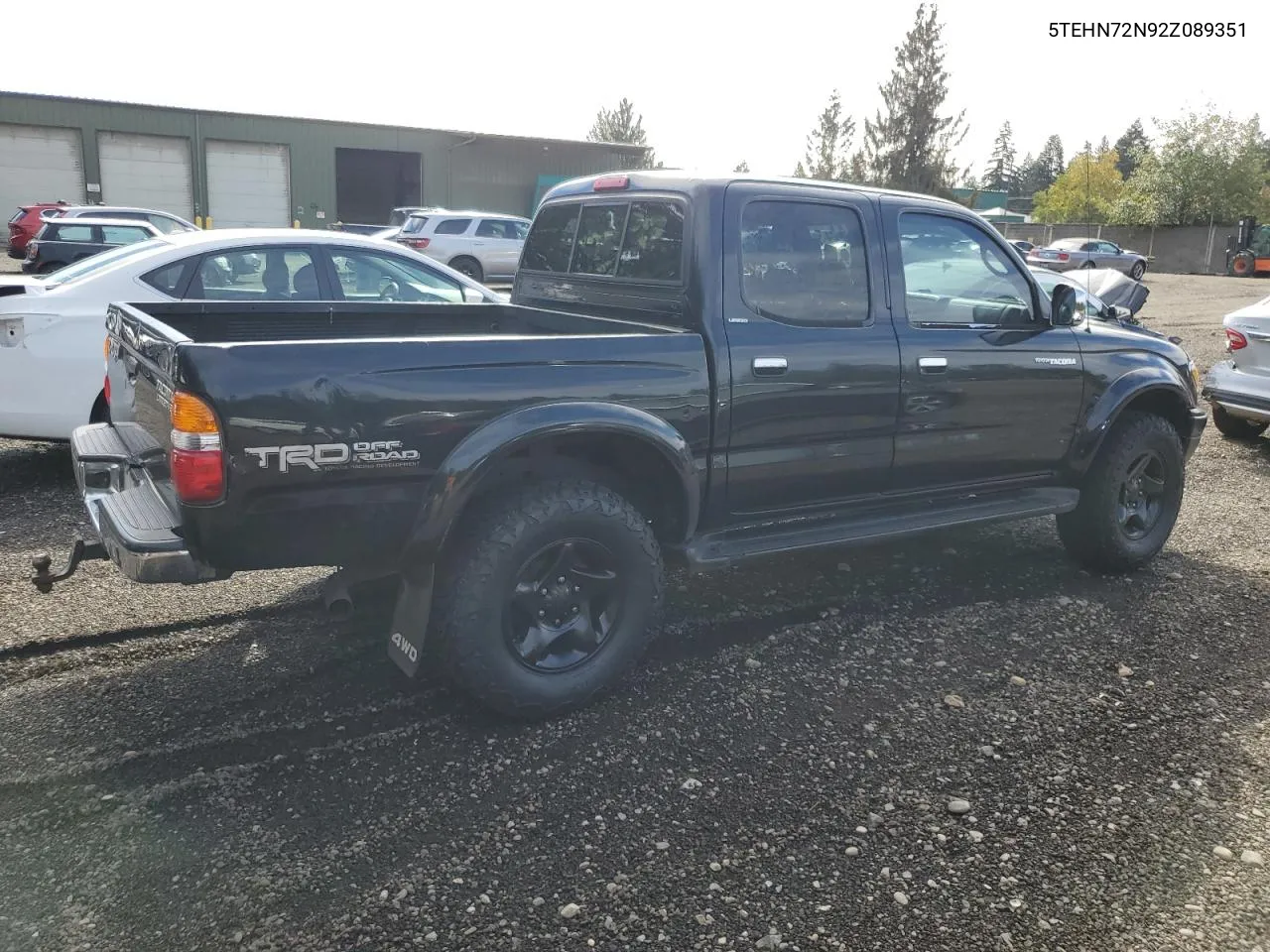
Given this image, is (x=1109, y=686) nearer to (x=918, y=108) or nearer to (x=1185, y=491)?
(x=1185, y=491)

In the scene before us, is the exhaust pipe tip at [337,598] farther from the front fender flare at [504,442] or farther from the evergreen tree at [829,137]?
the evergreen tree at [829,137]

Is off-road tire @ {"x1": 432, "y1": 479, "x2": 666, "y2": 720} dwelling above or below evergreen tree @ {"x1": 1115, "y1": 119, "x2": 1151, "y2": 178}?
below

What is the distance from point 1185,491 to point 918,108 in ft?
163

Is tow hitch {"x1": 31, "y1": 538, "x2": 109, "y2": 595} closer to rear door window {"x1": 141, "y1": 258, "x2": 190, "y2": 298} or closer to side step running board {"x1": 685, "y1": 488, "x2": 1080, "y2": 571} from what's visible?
side step running board {"x1": 685, "y1": 488, "x2": 1080, "y2": 571}

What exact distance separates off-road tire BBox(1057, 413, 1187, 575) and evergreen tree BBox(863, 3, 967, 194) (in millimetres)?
49638

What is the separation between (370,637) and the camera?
4379 millimetres

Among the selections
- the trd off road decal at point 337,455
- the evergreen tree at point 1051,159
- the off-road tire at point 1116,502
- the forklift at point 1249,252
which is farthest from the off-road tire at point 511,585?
the evergreen tree at point 1051,159

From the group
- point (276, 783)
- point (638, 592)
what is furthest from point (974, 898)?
point (276, 783)

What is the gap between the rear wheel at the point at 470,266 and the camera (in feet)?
74.2

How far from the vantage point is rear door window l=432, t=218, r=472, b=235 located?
2256 cm

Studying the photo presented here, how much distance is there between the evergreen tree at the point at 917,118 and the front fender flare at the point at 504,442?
5192 centimetres

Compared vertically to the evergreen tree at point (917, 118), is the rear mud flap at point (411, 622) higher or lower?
lower

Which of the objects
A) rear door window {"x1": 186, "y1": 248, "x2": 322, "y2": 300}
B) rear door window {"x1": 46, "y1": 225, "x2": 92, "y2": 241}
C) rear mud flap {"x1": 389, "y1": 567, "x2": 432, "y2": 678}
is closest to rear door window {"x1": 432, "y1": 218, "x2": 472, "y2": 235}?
rear door window {"x1": 46, "y1": 225, "x2": 92, "y2": 241}

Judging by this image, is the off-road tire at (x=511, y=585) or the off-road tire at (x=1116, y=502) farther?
the off-road tire at (x=1116, y=502)
